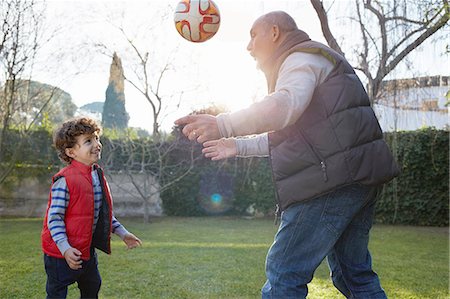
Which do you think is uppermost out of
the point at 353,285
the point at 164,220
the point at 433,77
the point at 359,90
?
the point at 433,77

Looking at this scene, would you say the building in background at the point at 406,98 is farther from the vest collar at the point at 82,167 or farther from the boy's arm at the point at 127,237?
the vest collar at the point at 82,167

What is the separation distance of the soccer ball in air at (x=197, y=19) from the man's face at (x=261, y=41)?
1.99 metres

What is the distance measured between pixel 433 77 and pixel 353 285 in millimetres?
5982

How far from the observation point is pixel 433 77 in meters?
7.06

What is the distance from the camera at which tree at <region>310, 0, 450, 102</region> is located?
265 inches

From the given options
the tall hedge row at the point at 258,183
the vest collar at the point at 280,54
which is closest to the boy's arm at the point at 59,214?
the vest collar at the point at 280,54

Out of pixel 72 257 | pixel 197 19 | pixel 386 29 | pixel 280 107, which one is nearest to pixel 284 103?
pixel 280 107

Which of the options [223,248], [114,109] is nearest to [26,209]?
[223,248]

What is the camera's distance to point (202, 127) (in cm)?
161

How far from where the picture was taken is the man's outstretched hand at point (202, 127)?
160 cm

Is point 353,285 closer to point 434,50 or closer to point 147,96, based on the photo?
point 434,50

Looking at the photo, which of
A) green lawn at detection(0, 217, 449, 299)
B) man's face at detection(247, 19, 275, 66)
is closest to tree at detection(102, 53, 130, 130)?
green lawn at detection(0, 217, 449, 299)

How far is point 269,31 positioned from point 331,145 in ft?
1.76

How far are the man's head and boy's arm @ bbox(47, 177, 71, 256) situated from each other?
3.78 ft
